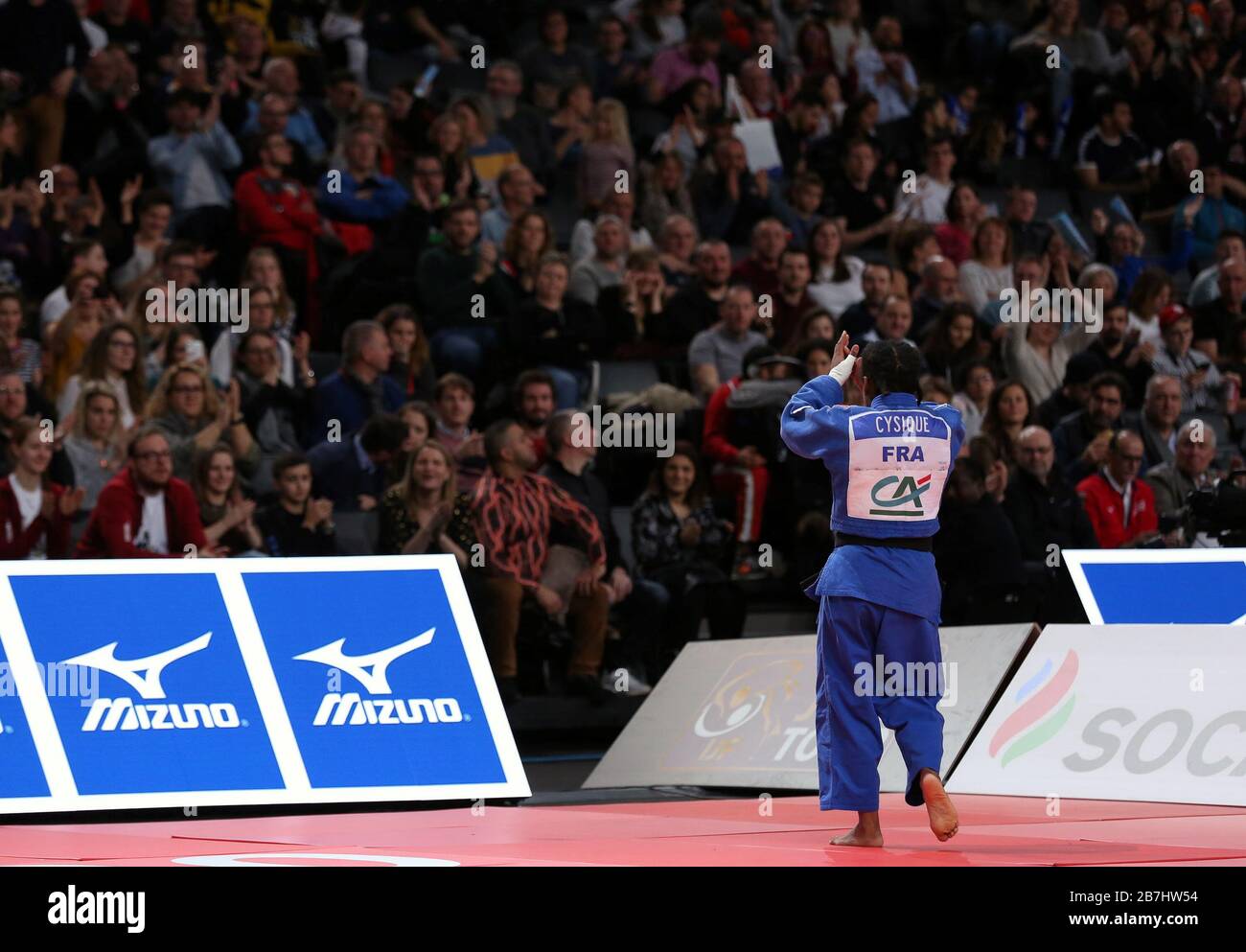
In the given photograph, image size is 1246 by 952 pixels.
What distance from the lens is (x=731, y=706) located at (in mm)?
11086

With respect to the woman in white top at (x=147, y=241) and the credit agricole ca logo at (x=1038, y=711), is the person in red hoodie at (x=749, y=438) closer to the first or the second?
the credit agricole ca logo at (x=1038, y=711)

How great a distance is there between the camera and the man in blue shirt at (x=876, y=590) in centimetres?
763

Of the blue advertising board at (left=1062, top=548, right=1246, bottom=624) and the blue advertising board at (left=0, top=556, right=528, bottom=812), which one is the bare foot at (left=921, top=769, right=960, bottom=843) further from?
the blue advertising board at (left=1062, top=548, right=1246, bottom=624)

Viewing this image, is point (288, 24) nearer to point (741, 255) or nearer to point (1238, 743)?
point (741, 255)

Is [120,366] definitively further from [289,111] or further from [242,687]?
[242,687]

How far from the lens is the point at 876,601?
763 cm

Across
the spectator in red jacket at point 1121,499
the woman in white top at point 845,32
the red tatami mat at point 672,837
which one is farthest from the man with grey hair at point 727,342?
the woman in white top at point 845,32

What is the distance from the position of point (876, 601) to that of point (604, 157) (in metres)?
9.14

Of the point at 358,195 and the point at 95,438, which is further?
the point at 358,195

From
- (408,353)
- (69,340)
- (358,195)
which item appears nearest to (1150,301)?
(408,353)

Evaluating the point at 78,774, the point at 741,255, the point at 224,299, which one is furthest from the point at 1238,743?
the point at 741,255

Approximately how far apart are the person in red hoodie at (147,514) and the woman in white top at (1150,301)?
25.8ft
